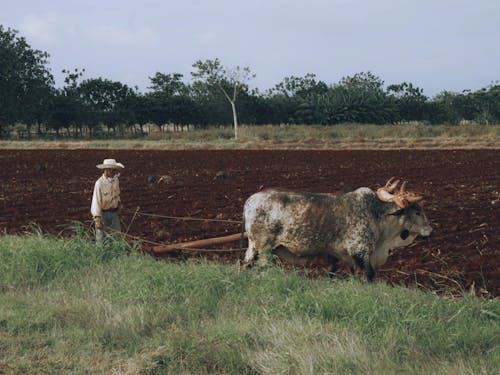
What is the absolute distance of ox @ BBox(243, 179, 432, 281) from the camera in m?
5.82

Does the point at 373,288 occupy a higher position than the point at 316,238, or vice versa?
the point at 316,238

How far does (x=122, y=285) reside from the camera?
5988 millimetres

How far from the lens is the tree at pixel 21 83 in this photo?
5675cm

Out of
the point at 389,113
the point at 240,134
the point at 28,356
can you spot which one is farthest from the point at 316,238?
the point at 389,113

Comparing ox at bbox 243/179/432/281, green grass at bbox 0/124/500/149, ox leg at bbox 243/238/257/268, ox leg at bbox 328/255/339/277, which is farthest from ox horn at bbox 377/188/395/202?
green grass at bbox 0/124/500/149

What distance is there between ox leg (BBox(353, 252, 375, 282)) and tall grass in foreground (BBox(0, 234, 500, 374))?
26 centimetres

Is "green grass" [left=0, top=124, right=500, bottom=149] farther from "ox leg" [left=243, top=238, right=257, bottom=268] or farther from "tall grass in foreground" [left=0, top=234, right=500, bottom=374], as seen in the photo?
"tall grass in foreground" [left=0, top=234, right=500, bottom=374]

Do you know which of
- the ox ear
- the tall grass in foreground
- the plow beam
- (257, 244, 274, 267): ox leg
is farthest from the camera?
the plow beam

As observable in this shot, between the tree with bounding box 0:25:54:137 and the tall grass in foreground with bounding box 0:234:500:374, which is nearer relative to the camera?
the tall grass in foreground with bounding box 0:234:500:374

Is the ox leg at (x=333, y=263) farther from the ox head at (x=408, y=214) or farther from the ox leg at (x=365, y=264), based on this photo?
the ox head at (x=408, y=214)

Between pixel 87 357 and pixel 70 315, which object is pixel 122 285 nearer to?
pixel 70 315

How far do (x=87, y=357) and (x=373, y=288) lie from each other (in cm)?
255

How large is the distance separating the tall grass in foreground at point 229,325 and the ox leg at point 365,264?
0.85 feet

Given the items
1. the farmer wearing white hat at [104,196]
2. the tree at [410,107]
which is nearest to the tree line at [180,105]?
the tree at [410,107]
